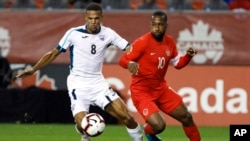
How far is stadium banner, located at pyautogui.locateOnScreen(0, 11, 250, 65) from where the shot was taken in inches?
796

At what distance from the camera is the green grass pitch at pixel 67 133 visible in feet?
54.6

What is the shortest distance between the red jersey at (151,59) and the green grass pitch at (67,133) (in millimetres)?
2537

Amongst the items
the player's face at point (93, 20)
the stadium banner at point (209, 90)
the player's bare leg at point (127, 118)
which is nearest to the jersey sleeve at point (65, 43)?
the player's face at point (93, 20)

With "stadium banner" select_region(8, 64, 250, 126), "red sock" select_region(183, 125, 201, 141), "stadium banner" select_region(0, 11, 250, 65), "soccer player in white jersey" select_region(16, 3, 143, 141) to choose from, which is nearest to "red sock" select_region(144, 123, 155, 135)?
"soccer player in white jersey" select_region(16, 3, 143, 141)

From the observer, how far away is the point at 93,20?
1398cm

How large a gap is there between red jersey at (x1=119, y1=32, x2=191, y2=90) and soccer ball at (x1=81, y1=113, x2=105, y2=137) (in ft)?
3.13

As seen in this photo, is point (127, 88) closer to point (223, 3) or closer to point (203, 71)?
point (203, 71)

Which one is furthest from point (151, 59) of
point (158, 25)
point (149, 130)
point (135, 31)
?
point (135, 31)

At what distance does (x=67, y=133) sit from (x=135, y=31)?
3.66 m

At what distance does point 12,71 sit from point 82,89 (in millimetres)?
6411

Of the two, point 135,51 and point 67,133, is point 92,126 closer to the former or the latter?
point 135,51

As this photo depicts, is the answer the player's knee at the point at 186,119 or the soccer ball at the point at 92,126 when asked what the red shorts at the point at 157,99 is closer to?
the player's knee at the point at 186,119

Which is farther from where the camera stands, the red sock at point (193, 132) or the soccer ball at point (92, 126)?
the red sock at point (193, 132)

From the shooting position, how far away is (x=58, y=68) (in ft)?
66.4
